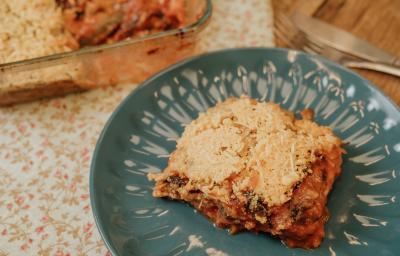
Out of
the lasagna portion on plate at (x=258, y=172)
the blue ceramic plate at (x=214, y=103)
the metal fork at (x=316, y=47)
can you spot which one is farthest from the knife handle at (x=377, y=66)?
the lasagna portion on plate at (x=258, y=172)

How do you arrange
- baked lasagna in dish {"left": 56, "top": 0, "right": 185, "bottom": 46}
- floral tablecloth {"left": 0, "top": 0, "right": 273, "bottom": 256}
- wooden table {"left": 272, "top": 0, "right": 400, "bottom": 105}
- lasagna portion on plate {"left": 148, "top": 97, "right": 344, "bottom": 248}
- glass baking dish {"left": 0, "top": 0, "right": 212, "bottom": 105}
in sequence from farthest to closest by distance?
wooden table {"left": 272, "top": 0, "right": 400, "bottom": 105}, baked lasagna in dish {"left": 56, "top": 0, "right": 185, "bottom": 46}, glass baking dish {"left": 0, "top": 0, "right": 212, "bottom": 105}, floral tablecloth {"left": 0, "top": 0, "right": 273, "bottom": 256}, lasagna portion on plate {"left": 148, "top": 97, "right": 344, "bottom": 248}

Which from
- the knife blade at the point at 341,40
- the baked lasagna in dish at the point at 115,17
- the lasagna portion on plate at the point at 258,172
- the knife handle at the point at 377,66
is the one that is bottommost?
the lasagna portion on plate at the point at 258,172

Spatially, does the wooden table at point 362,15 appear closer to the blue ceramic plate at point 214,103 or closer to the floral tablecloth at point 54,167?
the floral tablecloth at point 54,167

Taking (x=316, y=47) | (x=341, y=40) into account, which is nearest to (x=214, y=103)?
(x=316, y=47)

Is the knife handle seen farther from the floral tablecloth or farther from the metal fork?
the floral tablecloth

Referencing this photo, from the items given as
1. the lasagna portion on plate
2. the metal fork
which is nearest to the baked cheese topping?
the lasagna portion on plate

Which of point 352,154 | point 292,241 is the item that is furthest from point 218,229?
point 352,154
